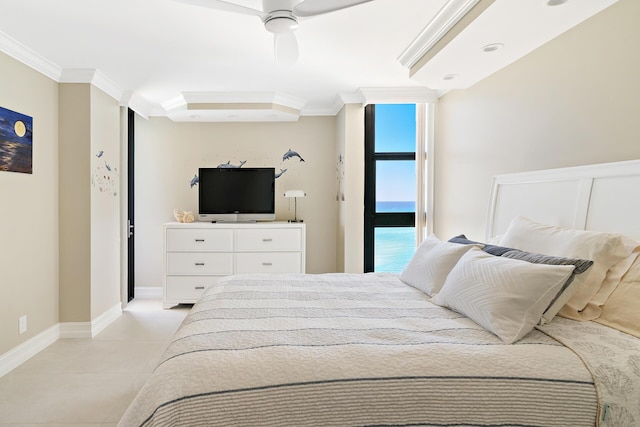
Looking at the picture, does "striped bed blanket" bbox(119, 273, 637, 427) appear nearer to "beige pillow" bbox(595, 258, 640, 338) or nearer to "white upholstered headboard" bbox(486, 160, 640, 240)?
"beige pillow" bbox(595, 258, 640, 338)

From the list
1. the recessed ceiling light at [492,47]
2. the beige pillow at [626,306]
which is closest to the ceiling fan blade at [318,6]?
the recessed ceiling light at [492,47]

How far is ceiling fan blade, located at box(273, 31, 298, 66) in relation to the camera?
6.64 feet

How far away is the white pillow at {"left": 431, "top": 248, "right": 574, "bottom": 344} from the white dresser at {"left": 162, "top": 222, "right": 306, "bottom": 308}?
2.82 m

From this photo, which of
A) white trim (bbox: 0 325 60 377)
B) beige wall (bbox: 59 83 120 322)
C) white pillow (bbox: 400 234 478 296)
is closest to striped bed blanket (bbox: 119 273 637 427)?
white pillow (bbox: 400 234 478 296)

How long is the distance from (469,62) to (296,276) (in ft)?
6.56

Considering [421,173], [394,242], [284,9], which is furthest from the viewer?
[394,242]

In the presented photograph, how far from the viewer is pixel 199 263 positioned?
13.9 feet

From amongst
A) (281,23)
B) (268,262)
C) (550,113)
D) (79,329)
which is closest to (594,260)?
(550,113)

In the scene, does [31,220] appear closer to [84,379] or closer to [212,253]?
[84,379]

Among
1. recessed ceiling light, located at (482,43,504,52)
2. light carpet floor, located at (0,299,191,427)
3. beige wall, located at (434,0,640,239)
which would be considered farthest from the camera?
recessed ceiling light, located at (482,43,504,52)

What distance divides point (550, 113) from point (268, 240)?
2952 millimetres

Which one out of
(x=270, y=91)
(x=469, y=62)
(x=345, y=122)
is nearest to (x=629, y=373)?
(x=469, y=62)

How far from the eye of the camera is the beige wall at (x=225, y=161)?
4793mm

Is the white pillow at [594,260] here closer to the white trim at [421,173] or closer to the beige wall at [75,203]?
the white trim at [421,173]
